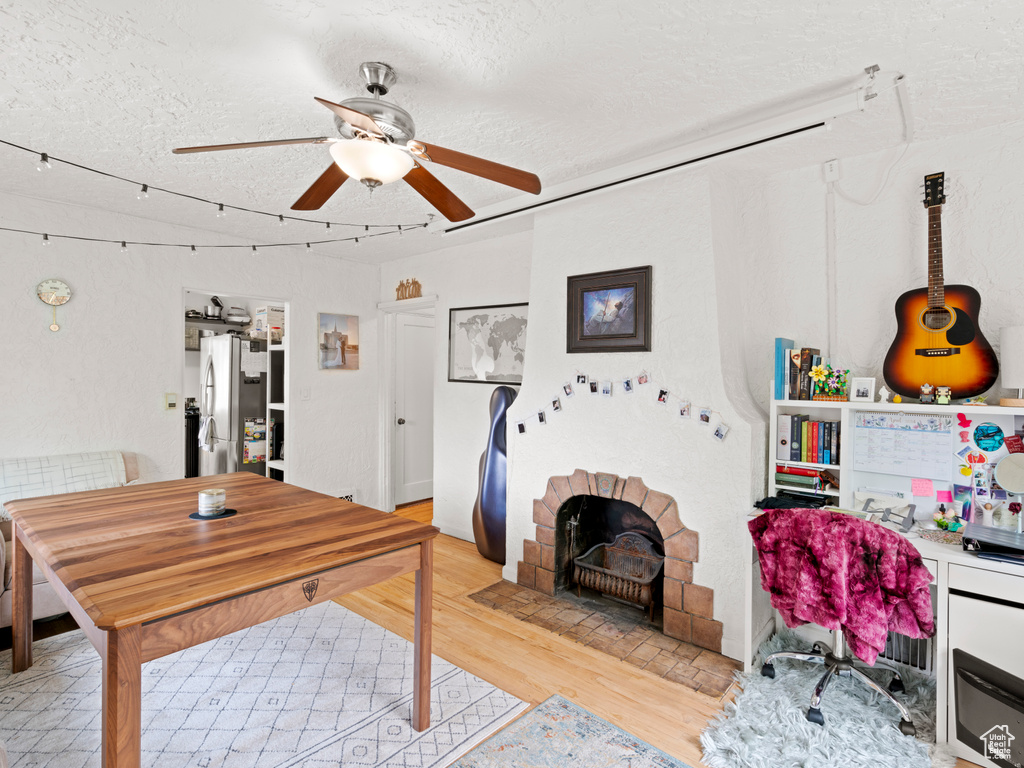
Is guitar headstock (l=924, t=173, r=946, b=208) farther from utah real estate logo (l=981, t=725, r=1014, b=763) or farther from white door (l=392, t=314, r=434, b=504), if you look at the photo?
white door (l=392, t=314, r=434, b=504)

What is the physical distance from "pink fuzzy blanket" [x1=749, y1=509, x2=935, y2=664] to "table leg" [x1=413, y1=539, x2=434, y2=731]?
4.57 ft

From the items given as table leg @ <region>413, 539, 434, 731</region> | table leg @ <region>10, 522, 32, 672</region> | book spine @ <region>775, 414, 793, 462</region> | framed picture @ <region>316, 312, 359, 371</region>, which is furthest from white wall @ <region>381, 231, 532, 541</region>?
table leg @ <region>10, 522, 32, 672</region>

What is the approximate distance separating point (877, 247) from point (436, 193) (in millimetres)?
2131

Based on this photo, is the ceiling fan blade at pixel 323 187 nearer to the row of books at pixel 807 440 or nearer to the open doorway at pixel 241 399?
the row of books at pixel 807 440

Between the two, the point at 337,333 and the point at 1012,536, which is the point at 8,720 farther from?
the point at 1012,536

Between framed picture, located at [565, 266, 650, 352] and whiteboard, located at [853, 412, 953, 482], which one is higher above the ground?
framed picture, located at [565, 266, 650, 352]

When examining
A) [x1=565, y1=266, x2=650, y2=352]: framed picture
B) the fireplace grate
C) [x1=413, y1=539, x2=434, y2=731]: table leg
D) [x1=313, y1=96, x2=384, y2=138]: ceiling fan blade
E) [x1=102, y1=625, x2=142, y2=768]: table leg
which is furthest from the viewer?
the fireplace grate

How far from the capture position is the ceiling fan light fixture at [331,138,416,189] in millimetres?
1611

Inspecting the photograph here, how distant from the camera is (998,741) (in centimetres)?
172

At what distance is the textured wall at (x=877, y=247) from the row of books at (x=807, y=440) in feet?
0.80

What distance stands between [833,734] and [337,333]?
14.1 ft

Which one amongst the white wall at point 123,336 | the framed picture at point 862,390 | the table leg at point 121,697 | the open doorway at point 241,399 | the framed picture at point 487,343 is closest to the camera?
the table leg at point 121,697

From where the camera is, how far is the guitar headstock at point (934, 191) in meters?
2.30

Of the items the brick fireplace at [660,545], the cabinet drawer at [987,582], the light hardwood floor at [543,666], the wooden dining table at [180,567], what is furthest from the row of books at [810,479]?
the wooden dining table at [180,567]
